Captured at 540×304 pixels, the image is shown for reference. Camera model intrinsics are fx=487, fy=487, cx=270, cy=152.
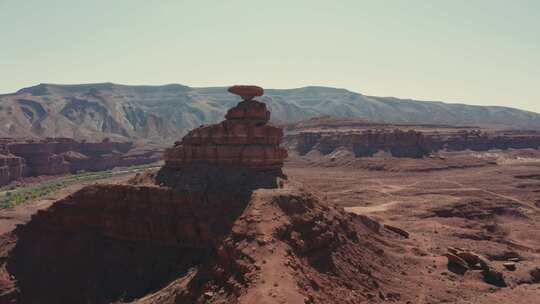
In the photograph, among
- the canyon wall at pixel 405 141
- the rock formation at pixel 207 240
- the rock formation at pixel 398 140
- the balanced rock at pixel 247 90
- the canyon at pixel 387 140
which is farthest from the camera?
the canyon at pixel 387 140

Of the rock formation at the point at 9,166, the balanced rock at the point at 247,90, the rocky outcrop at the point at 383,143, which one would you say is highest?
the balanced rock at the point at 247,90

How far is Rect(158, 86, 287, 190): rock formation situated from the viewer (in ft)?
128

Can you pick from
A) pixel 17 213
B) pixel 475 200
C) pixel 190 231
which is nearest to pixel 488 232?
pixel 475 200

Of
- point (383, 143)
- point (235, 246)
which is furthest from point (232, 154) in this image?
point (383, 143)

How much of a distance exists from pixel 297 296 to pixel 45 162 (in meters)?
114

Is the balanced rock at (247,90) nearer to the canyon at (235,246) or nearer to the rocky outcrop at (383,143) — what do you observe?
the canyon at (235,246)

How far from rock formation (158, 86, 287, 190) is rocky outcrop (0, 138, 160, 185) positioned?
84.8 m

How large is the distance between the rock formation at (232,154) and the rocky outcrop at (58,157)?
3338 inches

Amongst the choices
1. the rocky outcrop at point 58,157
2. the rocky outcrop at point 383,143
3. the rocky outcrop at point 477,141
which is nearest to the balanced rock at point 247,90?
the rocky outcrop at point 58,157

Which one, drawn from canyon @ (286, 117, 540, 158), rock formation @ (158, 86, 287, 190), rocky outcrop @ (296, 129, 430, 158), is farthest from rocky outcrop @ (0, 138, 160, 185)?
rock formation @ (158, 86, 287, 190)

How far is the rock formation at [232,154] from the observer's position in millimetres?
39062

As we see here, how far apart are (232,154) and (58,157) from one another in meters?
101

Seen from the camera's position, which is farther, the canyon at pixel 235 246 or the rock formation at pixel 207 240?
the canyon at pixel 235 246

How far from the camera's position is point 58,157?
127 m
